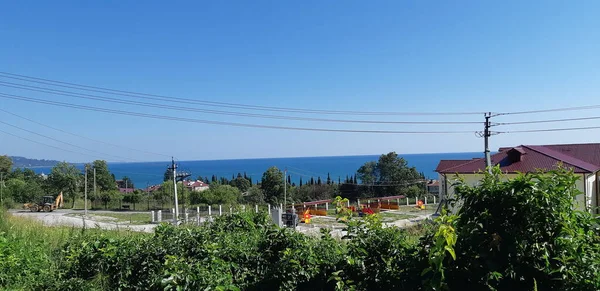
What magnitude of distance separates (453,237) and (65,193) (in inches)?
1829

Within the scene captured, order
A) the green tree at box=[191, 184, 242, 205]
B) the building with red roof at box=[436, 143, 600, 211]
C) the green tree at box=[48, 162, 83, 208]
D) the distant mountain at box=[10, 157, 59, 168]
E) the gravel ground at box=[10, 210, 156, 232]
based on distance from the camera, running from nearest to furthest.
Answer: the gravel ground at box=[10, 210, 156, 232], the building with red roof at box=[436, 143, 600, 211], the green tree at box=[191, 184, 242, 205], the green tree at box=[48, 162, 83, 208], the distant mountain at box=[10, 157, 59, 168]

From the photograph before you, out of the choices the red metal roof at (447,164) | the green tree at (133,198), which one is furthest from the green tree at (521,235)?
the green tree at (133,198)

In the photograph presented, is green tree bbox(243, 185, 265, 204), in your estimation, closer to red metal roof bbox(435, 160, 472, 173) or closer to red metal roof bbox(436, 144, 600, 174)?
red metal roof bbox(435, 160, 472, 173)

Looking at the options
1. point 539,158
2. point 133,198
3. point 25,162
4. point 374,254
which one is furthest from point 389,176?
point 25,162

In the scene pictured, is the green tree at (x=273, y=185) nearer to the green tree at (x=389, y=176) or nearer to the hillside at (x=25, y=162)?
the green tree at (x=389, y=176)

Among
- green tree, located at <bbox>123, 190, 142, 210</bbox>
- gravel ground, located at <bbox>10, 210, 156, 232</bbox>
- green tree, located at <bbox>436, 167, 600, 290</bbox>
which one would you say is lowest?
green tree, located at <bbox>123, 190, 142, 210</bbox>

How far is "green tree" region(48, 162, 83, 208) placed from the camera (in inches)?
1550

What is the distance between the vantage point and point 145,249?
3711 mm

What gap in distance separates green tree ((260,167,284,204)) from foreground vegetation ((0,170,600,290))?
33.3 meters

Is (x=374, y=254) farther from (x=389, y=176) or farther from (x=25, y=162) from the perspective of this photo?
(x=25, y=162)

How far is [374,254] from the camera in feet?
8.45

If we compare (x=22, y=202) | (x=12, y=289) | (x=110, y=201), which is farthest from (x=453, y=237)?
(x=22, y=202)

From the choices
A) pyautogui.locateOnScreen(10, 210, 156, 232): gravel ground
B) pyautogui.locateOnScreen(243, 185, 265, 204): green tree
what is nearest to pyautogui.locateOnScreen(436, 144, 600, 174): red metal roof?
pyautogui.locateOnScreen(10, 210, 156, 232): gravel ground

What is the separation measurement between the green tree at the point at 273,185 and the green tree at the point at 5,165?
1276 inches
